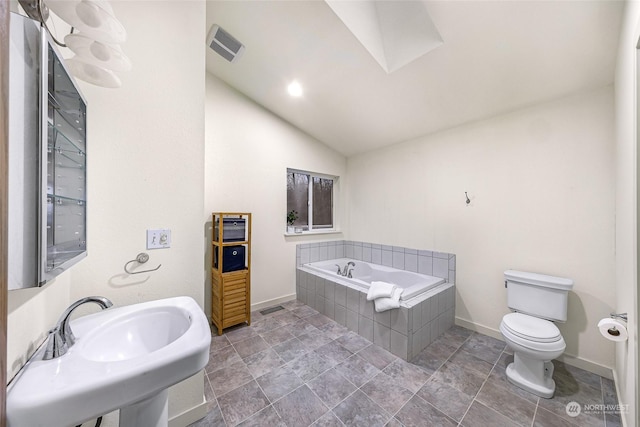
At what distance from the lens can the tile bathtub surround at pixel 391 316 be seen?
6.56 ft

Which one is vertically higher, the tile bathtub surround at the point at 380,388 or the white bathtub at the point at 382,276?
the white bathtub at the point at 382,276

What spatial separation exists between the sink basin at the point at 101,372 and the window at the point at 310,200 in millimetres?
2456

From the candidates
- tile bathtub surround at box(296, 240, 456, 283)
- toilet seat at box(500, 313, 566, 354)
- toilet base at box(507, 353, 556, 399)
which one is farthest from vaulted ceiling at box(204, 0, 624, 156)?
toilet base at box(507, 353, 556, 399)

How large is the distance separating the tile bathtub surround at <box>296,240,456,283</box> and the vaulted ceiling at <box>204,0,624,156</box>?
1564 millimetres

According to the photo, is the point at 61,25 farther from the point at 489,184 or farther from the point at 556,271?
the point at 556,271

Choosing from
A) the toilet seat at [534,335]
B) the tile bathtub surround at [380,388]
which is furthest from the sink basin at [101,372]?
the toilet seat at [534,335]

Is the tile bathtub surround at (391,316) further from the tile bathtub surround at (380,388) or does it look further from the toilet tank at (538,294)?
the toilet tank at (538,294)

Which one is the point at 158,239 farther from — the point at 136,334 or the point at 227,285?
the point at 227,285

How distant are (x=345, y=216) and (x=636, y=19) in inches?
126

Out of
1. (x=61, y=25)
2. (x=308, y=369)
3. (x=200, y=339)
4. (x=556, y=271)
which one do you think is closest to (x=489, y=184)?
(x=556, y=271)

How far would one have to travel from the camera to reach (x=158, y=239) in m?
1.30

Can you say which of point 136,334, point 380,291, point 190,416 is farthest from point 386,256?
point 136,334

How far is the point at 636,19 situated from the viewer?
107 centimetres

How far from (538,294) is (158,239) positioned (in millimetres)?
2907
